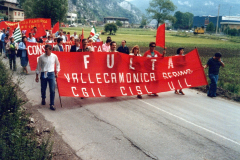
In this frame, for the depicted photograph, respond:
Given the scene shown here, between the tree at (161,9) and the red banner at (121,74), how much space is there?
4882 inches

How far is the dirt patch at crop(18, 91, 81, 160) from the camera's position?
16.4 ft

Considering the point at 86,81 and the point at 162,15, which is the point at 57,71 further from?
the point at 162,15

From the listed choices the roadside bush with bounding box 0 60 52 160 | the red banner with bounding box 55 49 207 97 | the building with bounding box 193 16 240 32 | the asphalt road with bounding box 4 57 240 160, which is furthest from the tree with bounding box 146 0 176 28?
the roadside bush with bounding box 0 60 52 160

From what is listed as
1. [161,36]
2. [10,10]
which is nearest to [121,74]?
[161,36]

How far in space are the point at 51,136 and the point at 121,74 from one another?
3.94 m

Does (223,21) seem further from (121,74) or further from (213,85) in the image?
(121,74)

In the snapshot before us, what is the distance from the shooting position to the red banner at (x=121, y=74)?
27.7ft

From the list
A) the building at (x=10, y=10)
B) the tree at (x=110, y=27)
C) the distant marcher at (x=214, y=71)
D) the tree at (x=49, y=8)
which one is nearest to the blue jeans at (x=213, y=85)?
the distant marcher at (x=214, y=71)

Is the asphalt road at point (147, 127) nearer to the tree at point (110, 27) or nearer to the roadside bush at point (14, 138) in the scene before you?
the roadside bush at point (14, 138)

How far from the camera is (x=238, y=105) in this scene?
9.68m

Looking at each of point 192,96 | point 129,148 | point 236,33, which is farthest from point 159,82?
point 236,33

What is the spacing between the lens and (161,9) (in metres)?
135

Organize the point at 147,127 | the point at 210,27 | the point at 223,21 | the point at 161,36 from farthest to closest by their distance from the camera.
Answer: the point at 223,21, the point at 210,27, the point at 161,36, the point at 147,127

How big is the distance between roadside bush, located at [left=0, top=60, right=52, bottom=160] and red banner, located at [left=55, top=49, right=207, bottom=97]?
7.19ft
